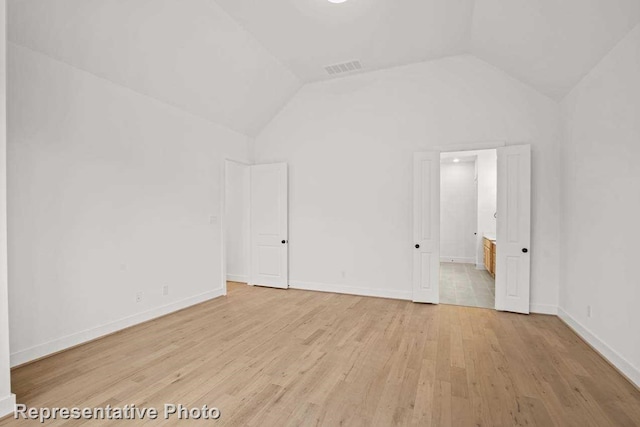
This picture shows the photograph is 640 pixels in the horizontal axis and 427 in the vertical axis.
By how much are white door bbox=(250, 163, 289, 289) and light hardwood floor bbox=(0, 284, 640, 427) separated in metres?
1.71

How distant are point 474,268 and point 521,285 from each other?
381cm

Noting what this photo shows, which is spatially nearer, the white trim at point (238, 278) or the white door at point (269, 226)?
the white door at point (269, 226)

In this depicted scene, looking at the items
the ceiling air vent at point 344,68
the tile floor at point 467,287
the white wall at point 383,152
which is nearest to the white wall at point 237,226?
the white wall at point 383,152

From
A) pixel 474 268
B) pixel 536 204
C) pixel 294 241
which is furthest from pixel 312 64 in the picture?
pixel 474 268

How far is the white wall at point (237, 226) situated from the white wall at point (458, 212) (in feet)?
18.9

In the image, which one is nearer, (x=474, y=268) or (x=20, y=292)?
(x=20, y=292)

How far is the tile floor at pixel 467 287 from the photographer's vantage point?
4895mm

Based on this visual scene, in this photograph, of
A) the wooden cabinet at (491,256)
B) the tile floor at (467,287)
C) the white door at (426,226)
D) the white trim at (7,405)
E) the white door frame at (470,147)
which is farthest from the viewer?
the wooden cabinet at (491,256)

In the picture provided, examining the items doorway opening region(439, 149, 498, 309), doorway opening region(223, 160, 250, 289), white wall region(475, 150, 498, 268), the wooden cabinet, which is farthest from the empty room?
white wall region(475, 150, 498, 268)

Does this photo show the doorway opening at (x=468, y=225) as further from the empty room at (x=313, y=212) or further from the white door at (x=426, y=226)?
the white door at (x=426, y=226)

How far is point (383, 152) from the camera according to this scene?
5.09 meters

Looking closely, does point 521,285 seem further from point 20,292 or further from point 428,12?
point 20,292

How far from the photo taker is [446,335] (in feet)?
11.5

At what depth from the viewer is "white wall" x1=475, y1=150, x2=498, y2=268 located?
769cm
